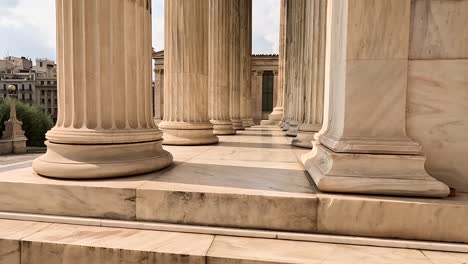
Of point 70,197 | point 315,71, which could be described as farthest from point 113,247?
point 315,71

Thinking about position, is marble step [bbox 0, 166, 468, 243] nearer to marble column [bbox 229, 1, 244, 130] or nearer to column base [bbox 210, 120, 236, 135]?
column base [bbox 210, 120, 236, 135]

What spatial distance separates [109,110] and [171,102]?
Answer: 1079cm

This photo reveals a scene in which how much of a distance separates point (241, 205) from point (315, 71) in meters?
14.0

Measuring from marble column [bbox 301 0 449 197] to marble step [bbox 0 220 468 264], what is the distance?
215cm

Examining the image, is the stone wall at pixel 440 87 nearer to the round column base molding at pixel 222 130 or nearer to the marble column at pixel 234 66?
the round column base molding at pixel 222 130

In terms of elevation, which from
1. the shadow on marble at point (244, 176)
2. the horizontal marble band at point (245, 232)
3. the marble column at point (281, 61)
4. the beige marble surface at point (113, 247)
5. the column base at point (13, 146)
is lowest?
the column base at point (13, 146)

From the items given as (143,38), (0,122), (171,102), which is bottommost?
(0,122)

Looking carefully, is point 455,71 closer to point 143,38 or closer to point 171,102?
point 143,38

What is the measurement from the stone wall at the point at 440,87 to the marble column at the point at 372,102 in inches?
17.0

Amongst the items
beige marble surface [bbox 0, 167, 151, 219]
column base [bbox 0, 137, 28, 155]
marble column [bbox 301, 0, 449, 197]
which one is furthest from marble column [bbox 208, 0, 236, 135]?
column base [bbox 0, 137, 28, 155]

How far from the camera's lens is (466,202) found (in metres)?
8.64

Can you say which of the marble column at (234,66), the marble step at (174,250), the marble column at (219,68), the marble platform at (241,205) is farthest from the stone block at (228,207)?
the marble column at (234,66)

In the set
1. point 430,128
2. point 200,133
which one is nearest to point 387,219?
point 430,128

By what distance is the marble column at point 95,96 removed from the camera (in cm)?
1114
